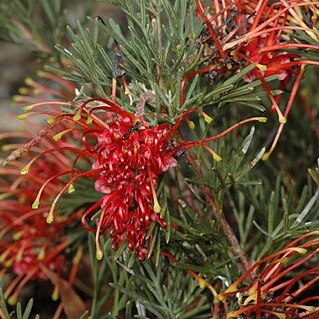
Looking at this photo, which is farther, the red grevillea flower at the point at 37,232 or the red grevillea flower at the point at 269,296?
the red grevillea flower at the point at 37,232

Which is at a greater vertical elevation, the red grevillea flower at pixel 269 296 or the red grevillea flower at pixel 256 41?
the red grevillea flower at pixel 256 41

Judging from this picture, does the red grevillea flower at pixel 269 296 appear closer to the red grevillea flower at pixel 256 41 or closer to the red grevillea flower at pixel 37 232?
the red grevillea flower at pixel 256 41

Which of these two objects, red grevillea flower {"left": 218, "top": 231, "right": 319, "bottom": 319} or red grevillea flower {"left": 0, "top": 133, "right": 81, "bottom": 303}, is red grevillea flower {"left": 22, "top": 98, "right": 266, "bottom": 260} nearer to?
red grevillea flower {"left": 218, "top": 231, "right": 319, "bottom": 319}

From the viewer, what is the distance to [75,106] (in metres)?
0.55

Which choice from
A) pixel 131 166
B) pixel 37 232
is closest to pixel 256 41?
pixel 131 166

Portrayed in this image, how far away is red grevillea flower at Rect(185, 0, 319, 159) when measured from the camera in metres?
0.56

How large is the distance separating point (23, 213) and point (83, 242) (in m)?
0.09

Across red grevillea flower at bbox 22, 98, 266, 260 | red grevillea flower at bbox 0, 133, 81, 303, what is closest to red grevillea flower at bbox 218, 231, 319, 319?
red grevillea flower at bbox 22, 98, 266, 260

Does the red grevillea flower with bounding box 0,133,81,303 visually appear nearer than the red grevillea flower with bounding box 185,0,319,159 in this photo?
No

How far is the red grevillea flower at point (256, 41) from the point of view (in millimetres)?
557

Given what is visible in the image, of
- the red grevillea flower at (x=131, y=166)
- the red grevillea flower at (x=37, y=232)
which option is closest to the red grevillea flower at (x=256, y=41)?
the red grevillea flower at (x=131, y=166)

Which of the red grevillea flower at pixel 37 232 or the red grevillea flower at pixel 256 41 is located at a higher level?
the red grevillea flower at pixel 256 41

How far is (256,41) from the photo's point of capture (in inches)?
22.8

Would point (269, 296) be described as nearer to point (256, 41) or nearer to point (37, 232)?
point (256, 41)
